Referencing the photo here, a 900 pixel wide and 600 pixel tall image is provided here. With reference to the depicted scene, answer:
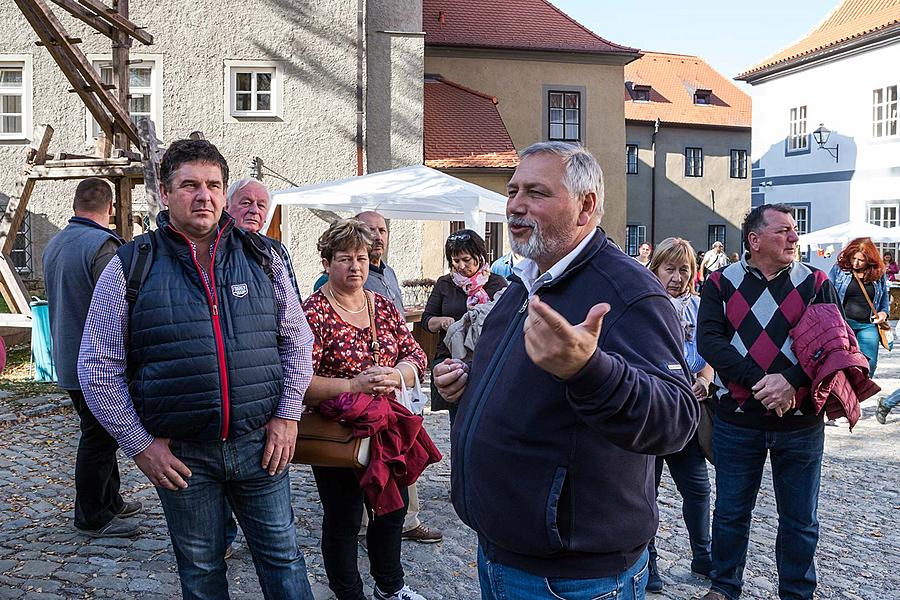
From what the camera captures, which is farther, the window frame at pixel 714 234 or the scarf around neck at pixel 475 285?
the window frame at pixel 714 234

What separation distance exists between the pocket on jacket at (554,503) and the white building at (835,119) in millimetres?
25597

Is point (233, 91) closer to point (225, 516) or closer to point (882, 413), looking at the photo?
point (882, 413)

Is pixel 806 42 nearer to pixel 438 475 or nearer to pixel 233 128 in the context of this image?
pixel 233 128

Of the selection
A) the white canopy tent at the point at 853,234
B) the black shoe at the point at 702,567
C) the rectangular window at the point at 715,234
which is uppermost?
the rectangular window at the point at 715,234

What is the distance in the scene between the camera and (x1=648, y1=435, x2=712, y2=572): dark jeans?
4836 millimetres

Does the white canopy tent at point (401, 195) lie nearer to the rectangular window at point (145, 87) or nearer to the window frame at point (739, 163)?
the rectangular window at point (145, 87)

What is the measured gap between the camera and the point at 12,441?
795 cm

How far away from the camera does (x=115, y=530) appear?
17.1 ft

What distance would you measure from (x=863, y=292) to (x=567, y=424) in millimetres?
8158

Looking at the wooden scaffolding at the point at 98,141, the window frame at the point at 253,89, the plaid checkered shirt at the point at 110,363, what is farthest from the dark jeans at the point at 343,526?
the window frame at the point at 253,89

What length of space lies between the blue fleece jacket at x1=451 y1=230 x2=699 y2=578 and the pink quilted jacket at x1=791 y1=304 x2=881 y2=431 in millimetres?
1834

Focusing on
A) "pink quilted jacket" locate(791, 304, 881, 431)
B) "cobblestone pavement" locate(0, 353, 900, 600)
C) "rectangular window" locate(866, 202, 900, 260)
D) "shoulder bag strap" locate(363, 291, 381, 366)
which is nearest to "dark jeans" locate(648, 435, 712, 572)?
"cobblestone pavement" locate(0, 353, 900, 600)

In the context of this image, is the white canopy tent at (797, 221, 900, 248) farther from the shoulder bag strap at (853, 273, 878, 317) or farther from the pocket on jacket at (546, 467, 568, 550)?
the pocket on jacket at (546, 467, 568, 550)

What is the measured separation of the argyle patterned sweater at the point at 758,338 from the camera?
163 inches
